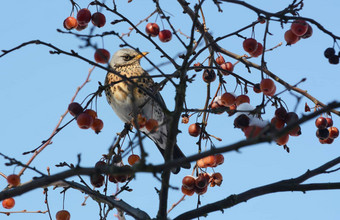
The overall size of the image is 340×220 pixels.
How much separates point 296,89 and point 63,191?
1.39m

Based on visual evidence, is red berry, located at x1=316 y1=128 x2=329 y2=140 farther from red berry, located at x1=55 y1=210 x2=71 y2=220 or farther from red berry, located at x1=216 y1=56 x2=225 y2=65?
red berry, located at x1=55 y1=210 x2=71 y2=220

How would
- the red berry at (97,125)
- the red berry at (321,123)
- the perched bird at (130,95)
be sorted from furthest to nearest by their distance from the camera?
the perched bird at (130,95) → the red berry at (97,125) → the red berry at (321,123)

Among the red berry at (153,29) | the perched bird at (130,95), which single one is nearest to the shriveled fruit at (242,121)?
the red berry at (153,29)

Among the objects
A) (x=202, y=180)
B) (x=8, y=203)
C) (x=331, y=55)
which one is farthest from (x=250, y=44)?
(x=8, y=203)

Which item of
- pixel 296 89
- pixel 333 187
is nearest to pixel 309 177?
pixel 333 187

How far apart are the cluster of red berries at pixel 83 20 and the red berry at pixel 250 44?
0.86 metres

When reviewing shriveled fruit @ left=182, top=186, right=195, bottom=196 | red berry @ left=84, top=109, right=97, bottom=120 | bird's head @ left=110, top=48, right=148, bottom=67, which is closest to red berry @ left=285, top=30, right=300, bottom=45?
shriveled fruit @ left=182, top=186, right=195, bottom=196

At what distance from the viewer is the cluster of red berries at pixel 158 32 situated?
3.00 metres

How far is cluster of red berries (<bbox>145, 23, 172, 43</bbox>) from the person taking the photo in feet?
9.83

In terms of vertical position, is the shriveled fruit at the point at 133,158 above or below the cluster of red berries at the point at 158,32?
below

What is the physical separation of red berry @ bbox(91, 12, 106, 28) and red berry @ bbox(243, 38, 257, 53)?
2.81 feet

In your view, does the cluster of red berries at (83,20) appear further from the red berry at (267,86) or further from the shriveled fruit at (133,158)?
the red berry at (267,86)

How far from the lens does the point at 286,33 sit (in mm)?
2600

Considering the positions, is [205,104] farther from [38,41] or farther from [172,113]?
[38,41]
